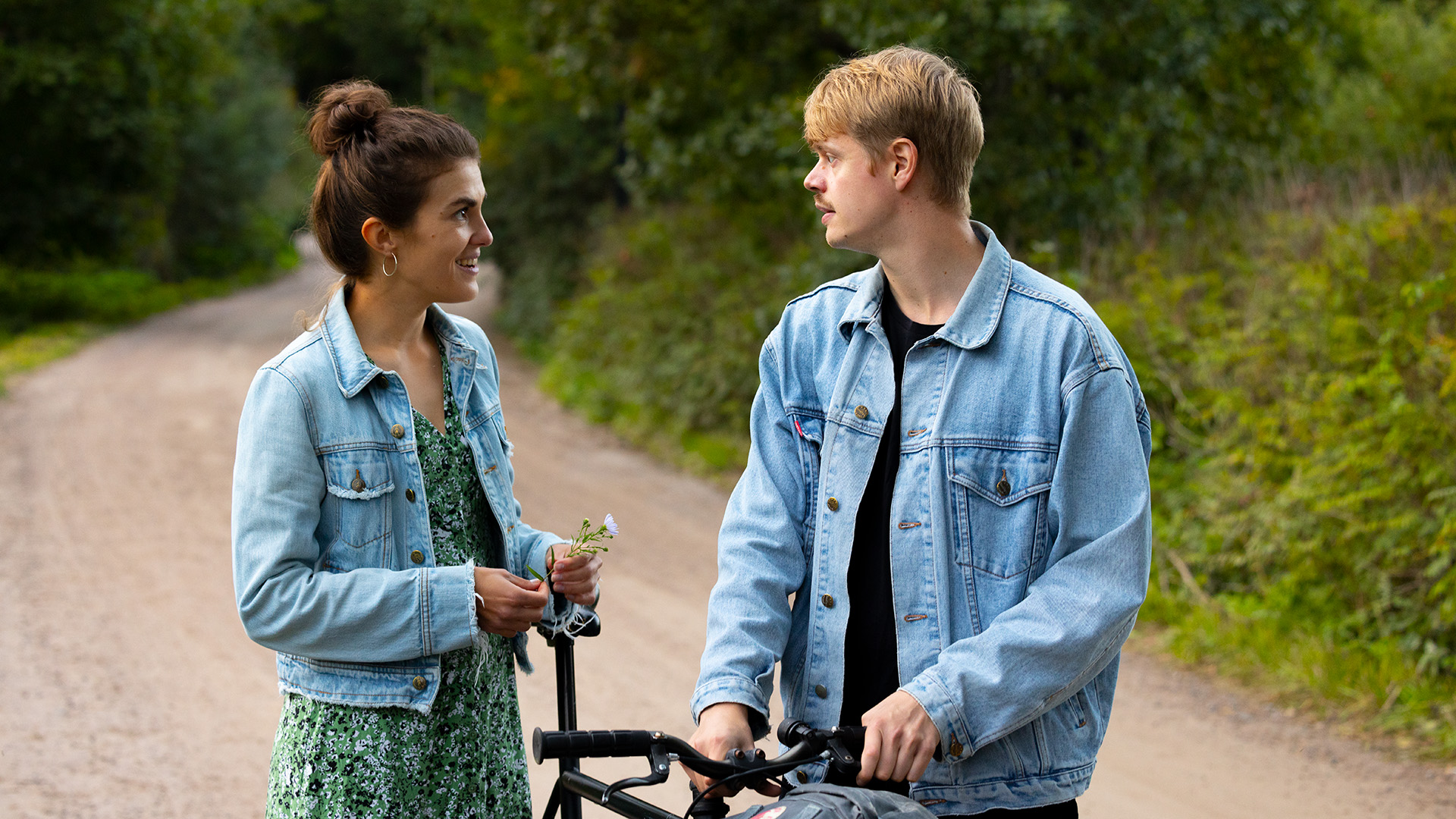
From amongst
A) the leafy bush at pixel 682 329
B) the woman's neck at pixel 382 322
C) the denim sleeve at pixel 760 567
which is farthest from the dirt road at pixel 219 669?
the denim sleeve at pixel 760 567

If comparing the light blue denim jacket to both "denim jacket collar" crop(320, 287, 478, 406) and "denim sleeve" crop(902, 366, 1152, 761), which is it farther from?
"denim jacket collar" crop(320, 287, 478, 406)

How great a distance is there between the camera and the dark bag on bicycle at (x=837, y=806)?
1506 mm

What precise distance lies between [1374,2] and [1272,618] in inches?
392

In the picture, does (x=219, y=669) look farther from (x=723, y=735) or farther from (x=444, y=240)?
(x=723, y=735)

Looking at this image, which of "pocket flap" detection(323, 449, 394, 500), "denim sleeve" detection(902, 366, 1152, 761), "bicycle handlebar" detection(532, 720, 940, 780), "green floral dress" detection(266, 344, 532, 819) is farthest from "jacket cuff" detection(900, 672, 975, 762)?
"pocket flap" detection(323, 449, 394, 500)

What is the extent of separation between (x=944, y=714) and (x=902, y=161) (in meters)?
0.89

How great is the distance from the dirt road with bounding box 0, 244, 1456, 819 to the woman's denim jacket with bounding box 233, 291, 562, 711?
48 cm

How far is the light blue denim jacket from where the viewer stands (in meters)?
1.79

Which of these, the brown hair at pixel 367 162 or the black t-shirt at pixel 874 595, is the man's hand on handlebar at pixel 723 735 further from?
the brown hair at pixel 367 162

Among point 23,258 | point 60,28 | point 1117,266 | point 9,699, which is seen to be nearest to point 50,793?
point 9,699

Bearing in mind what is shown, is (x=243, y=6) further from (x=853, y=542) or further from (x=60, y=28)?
(x=853, y=542)

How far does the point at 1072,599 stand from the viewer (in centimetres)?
179

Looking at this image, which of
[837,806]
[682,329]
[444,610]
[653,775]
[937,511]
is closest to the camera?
[837,806]

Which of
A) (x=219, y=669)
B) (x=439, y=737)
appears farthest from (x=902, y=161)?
(x=219, y=669)
